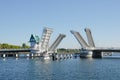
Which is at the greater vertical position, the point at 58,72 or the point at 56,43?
the point at 56,43

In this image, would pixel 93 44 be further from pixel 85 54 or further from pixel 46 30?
pixel 46 30

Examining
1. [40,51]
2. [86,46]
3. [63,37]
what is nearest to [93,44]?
[86,46]

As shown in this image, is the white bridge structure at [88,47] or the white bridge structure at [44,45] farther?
the white bridge structure at [44,45]

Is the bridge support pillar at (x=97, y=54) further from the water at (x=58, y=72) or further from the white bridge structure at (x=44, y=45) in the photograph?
the water at (x=58, y=72)

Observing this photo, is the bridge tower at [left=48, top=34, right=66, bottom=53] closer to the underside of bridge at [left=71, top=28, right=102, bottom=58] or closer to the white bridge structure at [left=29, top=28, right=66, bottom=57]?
the white bridge structure at [left=29, top=28, right=66, bottom=57]

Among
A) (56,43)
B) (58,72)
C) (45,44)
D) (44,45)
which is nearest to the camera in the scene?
(58,72)

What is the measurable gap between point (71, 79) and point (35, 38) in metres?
105

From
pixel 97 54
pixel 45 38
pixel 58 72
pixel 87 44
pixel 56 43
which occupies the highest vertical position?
pixel 45 38

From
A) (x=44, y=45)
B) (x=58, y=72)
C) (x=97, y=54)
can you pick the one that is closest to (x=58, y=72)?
(x=58, y=72)

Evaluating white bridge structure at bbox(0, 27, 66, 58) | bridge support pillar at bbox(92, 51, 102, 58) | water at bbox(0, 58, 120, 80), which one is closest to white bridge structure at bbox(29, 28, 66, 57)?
white bridge structure at bbox(0, 27, 66, 58)

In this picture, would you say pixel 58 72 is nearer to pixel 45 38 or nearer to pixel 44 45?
pixel 45 38

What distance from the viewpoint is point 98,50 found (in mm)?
126000

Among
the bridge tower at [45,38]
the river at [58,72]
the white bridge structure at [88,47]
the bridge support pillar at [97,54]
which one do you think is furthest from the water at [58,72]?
the bridge support pillar at [97,54]

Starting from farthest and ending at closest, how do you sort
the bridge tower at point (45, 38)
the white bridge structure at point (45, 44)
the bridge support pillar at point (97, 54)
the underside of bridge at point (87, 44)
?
the bridge support pillar at point (97, 54) < the bridge tower at point (45, 38) < the white bridge structure at point (45, 44) < the underside of bridge at point (87, 44)
